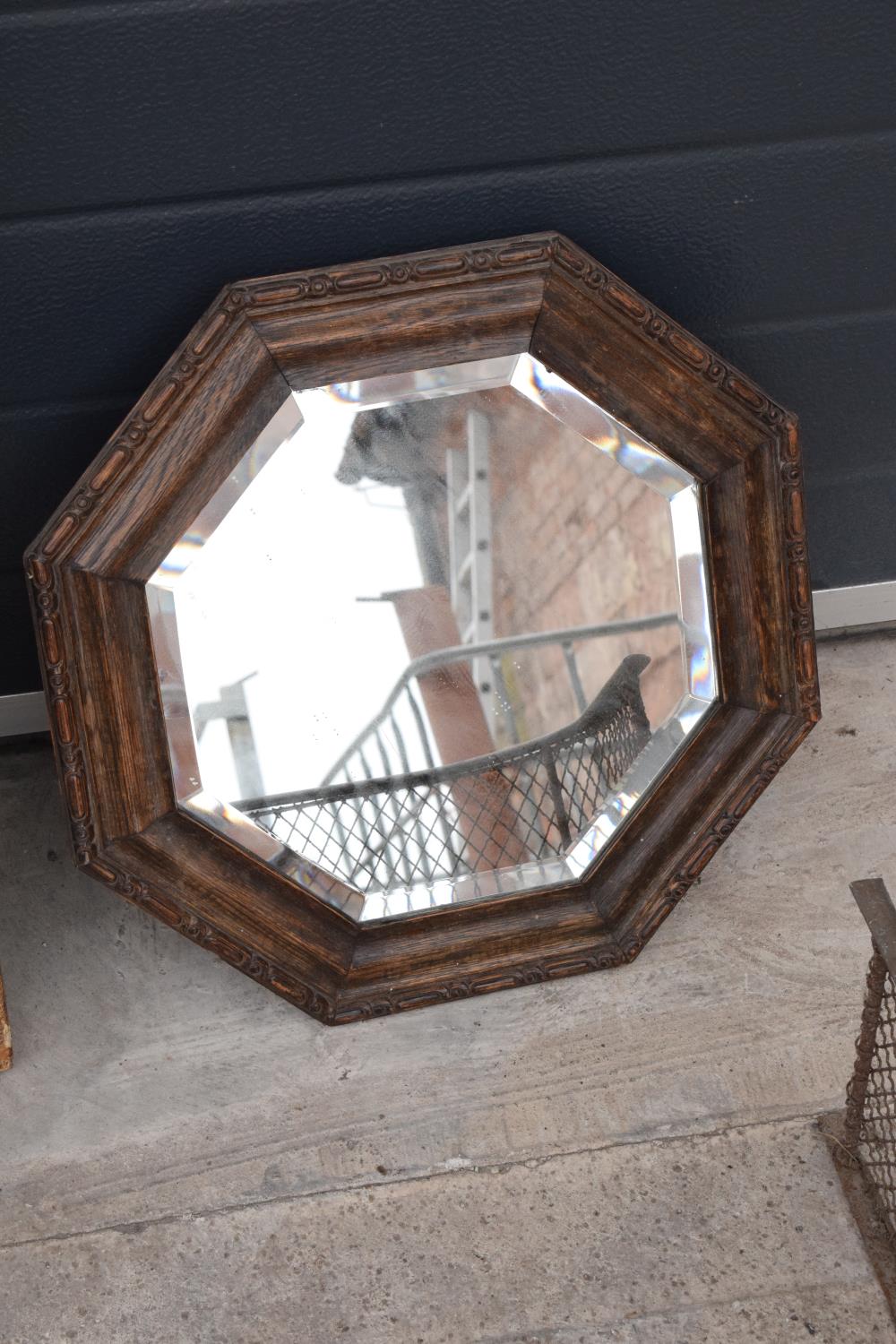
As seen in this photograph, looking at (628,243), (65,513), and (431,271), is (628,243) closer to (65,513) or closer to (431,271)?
(431,271)

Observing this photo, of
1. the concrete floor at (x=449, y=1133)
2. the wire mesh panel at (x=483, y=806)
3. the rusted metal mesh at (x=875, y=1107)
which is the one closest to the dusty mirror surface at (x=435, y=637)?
the wire mesh panel at (x=483, y=806)

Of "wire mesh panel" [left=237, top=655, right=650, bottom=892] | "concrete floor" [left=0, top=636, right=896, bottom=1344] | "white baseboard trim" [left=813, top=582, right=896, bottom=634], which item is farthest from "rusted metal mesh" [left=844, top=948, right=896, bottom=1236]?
"white baseboard trim" [left=813, top=582, right=896, bottom=634]

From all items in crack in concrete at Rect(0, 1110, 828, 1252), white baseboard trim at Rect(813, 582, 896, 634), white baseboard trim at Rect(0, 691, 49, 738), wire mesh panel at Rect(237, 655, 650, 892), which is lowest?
crack in concrete at Rect(0, 1110, 828, 1252)

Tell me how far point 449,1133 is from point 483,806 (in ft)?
1.22

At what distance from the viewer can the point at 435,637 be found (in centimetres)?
129

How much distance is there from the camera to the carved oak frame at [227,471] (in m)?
1.14

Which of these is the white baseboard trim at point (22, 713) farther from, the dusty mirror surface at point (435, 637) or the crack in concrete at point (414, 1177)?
the crack in concrete at point (414, 1177)

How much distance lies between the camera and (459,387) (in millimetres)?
1220

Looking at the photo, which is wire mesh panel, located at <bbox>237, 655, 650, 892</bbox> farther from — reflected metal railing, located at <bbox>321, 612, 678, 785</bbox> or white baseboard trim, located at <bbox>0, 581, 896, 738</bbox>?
white baseboard trim, located at <bbox>0, 581, 896, 738</bbox>

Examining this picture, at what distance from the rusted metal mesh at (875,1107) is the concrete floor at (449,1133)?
0.05 metres

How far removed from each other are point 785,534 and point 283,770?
23.8 inches

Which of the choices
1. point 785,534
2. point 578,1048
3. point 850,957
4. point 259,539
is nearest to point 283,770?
point 259,539

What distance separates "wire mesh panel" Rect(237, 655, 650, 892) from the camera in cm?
132

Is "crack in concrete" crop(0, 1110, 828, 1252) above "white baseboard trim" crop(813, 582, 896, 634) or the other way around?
the other way around
